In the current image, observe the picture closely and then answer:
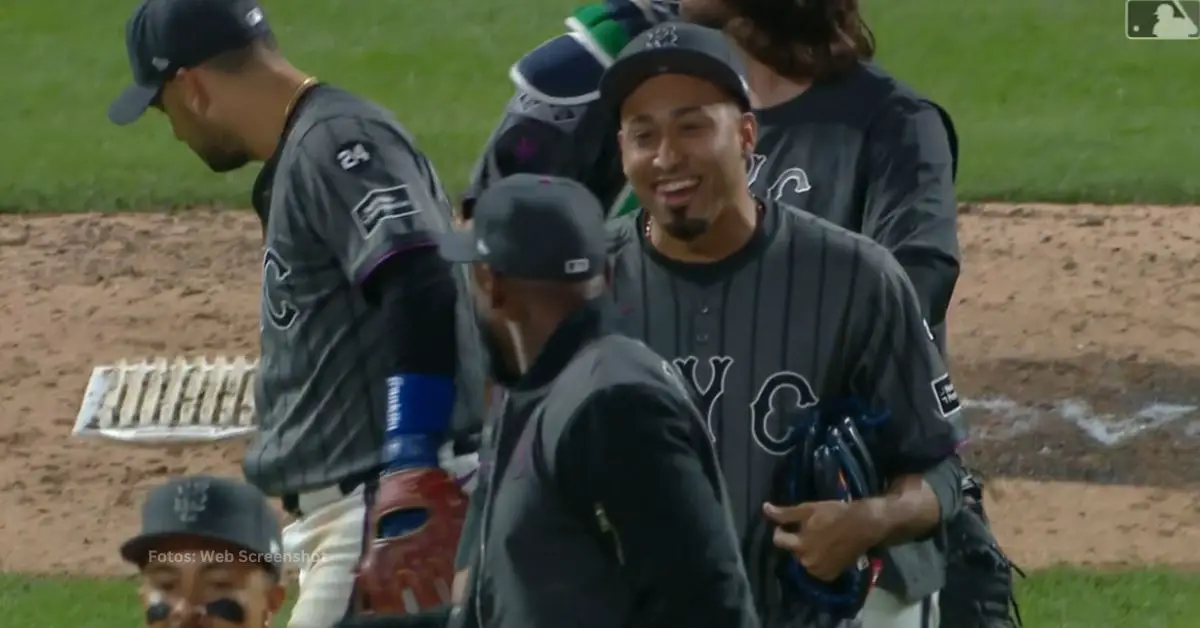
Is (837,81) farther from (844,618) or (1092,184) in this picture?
(1092,184)

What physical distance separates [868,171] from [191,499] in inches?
56.0

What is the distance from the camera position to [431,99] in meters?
13.7

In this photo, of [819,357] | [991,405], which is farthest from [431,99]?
[819,357]

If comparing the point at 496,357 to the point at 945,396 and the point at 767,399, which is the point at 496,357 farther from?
the point at 945,396

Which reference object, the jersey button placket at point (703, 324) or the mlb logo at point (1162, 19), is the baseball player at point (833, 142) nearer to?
the jersey button placket at point (703, 324)

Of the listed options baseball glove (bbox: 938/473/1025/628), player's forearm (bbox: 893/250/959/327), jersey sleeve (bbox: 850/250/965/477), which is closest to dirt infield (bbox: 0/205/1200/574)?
baseball glove (bbox: 938/473/1025/628)

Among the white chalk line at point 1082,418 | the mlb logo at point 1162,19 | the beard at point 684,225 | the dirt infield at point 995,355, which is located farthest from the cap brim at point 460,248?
the mlb logo at point 1162,19

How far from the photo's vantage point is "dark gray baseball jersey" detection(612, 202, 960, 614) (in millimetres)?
3354

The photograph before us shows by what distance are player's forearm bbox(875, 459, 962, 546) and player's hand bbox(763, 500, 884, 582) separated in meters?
0.04

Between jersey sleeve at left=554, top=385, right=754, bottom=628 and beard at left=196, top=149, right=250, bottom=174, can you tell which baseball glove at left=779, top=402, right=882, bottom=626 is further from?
beard at left=196, top=149, right=250, bottom=174

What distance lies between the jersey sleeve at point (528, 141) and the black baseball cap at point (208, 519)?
1.06 meters

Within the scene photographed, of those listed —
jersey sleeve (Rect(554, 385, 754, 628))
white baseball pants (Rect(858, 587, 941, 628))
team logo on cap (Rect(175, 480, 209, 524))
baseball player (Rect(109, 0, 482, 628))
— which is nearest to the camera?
jersey sleeve (Rect(554, 385, 754, 628))

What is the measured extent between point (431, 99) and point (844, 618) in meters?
10.6

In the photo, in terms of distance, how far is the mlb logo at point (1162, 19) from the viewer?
49.8 ft
